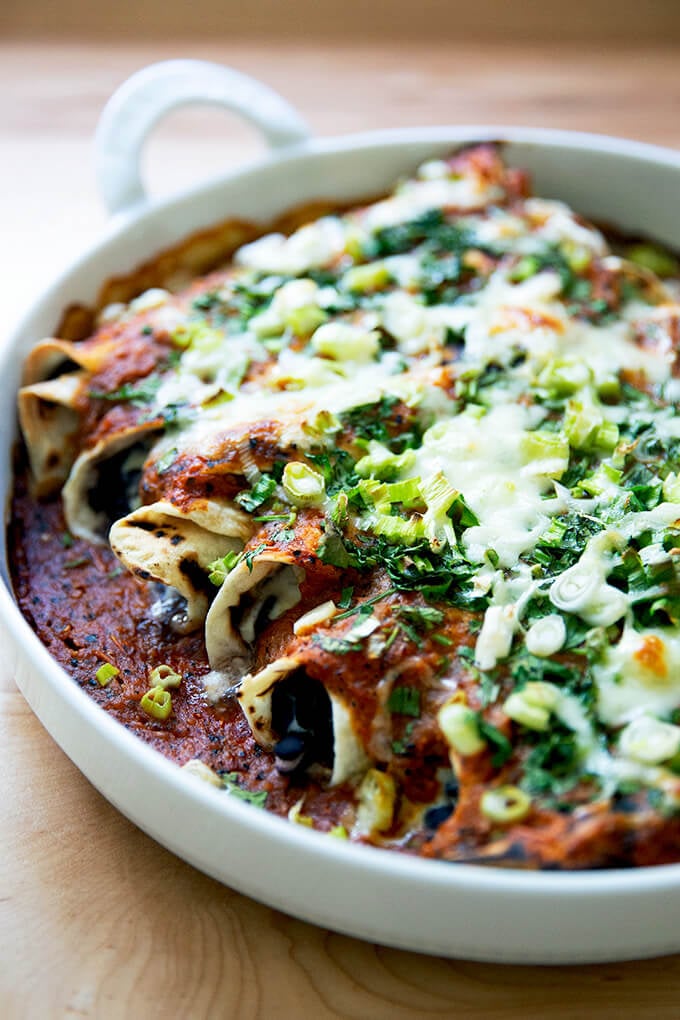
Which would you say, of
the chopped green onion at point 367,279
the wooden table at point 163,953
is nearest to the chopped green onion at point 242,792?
the wooden table at point 163,953

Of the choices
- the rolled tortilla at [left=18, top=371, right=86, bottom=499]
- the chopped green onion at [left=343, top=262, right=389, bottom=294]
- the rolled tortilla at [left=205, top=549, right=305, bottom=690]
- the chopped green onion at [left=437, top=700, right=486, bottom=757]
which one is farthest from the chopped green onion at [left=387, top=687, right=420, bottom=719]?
the chopped green onion at [left=343, top=262, right=389, bottom=294]

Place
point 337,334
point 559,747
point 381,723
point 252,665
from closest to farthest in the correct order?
point 559,747, point 381,723, point 252,665, point 337,334

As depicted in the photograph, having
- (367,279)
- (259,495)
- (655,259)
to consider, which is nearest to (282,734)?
(259,495)

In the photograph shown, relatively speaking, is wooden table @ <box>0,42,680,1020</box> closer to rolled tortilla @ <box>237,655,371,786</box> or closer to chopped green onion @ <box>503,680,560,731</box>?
rolled tortilla @ <box>237,655,371,786</box>

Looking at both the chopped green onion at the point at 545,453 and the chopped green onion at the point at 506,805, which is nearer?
the chopped green onion at the point at 506,805

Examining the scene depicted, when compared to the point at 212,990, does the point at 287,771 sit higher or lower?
higher

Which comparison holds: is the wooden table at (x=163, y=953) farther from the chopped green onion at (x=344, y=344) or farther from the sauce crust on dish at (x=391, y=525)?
the chopped green onion at (x=344, y=344)

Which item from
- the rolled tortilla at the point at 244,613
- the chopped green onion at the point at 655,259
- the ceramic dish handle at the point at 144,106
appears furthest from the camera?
the chopped green onion at the point at 655,259

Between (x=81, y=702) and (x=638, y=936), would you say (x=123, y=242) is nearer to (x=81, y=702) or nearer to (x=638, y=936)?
(x=81, y=702)

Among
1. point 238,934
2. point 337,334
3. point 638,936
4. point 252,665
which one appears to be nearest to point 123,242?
point 337,334
